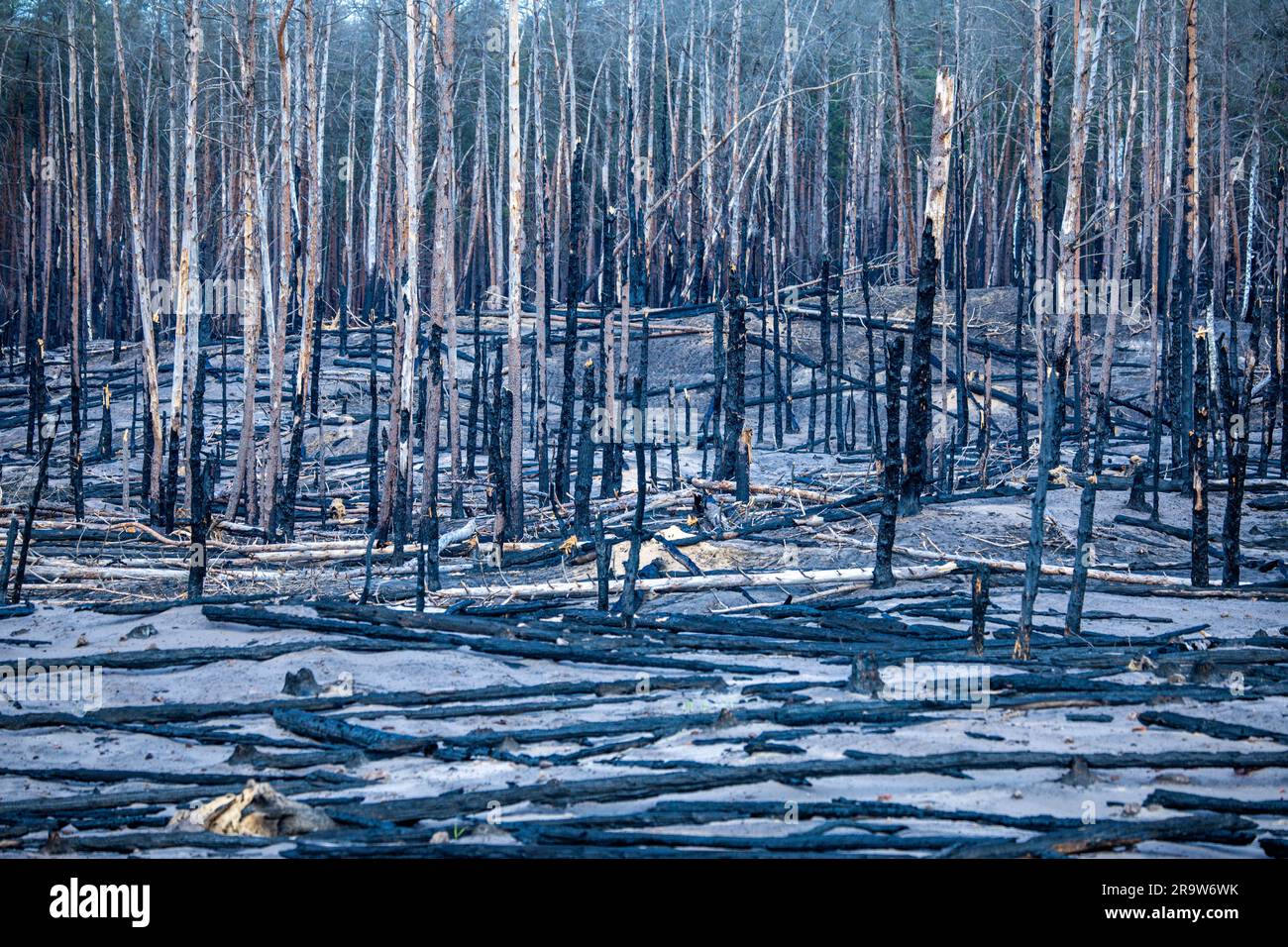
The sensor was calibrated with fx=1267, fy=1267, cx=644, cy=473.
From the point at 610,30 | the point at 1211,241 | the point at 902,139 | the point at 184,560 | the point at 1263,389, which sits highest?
the point at 610,30

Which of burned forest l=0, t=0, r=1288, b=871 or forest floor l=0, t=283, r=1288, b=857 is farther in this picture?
burned forest l=0, t=0, r=1288, b=871

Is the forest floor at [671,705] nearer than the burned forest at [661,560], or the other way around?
the forest floor at [671,705]

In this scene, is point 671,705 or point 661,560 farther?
point 661,560

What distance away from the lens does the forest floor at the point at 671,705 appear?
4496 mm

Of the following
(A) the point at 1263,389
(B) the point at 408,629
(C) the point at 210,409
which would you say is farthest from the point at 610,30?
A: (B) the point at 408,629

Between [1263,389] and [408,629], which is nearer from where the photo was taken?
[408,629]

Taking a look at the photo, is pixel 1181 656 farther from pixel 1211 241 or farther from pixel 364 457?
pixel 1211 241

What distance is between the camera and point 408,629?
7.52 m

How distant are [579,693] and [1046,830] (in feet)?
8.77

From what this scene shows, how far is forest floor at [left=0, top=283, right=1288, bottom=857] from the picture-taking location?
14.8 ft

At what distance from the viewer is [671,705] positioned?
6164mm

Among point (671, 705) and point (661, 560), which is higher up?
point (661, 560)
